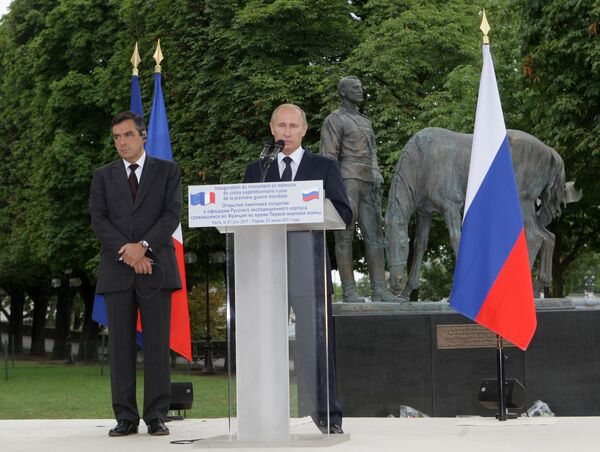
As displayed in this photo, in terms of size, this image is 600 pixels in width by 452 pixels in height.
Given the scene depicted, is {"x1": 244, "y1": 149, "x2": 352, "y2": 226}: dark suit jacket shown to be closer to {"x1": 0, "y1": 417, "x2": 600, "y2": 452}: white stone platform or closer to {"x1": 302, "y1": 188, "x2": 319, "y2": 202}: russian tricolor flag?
{"x1": 302, "y1": 188, "x2": 319, "y2": 202}: russian tricolor flag

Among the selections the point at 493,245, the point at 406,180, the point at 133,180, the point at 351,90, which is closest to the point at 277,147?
the point at 133,180

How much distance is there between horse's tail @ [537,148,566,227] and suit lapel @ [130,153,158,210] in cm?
739

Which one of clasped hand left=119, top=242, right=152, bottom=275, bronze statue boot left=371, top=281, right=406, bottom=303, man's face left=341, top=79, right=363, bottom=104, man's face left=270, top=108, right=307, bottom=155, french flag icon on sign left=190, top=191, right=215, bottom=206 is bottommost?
bronze statue boot left=371, top=281, right=406, bottom=303

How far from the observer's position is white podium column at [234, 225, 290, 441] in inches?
286

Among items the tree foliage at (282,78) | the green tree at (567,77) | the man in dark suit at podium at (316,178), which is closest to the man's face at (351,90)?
the man in dark suit at podium at (316,178)

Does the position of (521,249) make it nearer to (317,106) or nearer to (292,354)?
(292,354)

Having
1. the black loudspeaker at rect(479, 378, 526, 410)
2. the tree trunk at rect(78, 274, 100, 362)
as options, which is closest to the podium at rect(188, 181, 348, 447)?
the black loudspeaker at rect(479, 378, 526, 410)

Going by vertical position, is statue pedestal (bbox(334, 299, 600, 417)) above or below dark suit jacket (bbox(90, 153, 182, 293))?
below

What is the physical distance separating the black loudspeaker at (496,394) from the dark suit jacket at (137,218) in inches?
141

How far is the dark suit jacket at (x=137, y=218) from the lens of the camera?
332 inches

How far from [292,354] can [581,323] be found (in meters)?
7.12

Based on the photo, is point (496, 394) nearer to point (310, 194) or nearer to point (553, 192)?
point (310, 194)

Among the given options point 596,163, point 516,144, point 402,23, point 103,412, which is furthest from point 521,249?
point 402,23

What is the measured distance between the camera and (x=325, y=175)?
26.3ft
